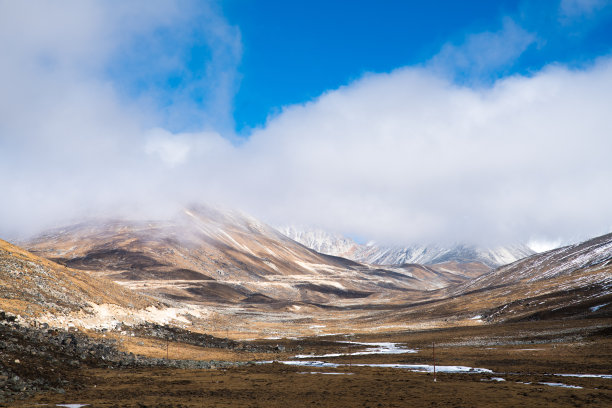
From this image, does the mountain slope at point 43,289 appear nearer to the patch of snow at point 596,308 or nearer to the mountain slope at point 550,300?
the mountain slope at point 550,300

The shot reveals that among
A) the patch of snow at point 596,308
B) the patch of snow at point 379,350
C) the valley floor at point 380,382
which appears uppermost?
the patch of snow at point 596,308

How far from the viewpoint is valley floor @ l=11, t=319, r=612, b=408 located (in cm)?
3094

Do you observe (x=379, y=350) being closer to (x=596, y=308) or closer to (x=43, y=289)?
(x=596, y=308)

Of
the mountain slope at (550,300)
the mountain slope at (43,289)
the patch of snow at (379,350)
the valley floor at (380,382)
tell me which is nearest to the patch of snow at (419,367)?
the valley floor at (380,382)

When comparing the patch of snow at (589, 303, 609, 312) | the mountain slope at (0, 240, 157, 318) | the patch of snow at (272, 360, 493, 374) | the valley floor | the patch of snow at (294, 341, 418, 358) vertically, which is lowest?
the patch of snow at (294, 341, 418, 358)

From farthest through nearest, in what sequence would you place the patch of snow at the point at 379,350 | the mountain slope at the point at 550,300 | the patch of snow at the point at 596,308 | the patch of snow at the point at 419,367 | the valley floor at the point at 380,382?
the mountain slope at the point at 550,300 → the patch of snow at the point at 596,308 → the patch of snow at the point at 379,350 → the patch of snow at the point at 419,367 → the valley floor at the point at 380,382

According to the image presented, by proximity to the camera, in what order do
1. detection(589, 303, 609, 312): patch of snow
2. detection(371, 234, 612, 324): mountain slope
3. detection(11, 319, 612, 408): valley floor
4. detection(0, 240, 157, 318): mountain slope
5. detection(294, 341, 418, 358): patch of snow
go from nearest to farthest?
1. detection(11, 319, 612, 408): valley floor
2. detection(0, 240, 157, 318): mountain slope
3. detection(294, 341, 418, 358): patch of snow
4. detection(589, 303, 609, 312): patch of snow
5. detection(371, 234, 612, 324): mountain slope

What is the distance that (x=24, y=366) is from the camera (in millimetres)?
34344

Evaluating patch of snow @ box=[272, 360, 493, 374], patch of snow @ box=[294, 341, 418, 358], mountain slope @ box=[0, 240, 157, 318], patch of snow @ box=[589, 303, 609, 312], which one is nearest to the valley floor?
patch of snow @ box=[272, 360, 493, 374]

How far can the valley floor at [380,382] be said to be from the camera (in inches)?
1218

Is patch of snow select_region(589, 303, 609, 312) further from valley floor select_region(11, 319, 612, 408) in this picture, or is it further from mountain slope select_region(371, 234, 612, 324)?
valley floor select_region(11, 319, 612, 408)

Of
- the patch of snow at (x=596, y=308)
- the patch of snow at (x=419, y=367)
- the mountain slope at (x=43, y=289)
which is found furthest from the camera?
the patch of snow at (x=596, y=308)

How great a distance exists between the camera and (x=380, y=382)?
3991cm

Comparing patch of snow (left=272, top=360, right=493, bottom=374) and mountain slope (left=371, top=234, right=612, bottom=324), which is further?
mountain slope (left=371, top=234, right=612, bottom=324)
